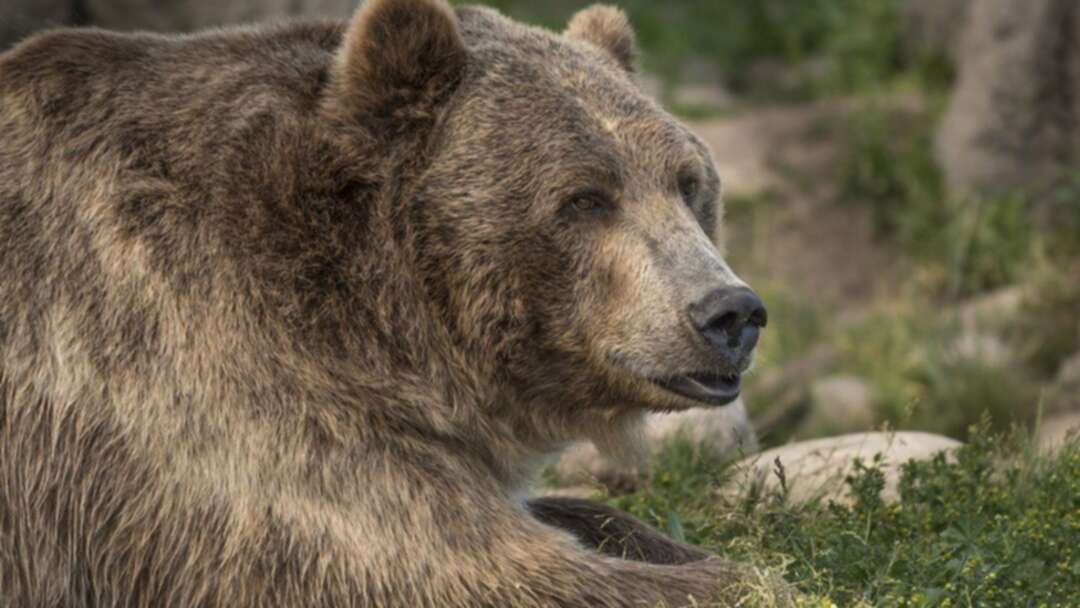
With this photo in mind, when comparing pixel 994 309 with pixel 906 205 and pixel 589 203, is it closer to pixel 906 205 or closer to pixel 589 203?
pixel 906 205

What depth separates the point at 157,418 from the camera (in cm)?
480

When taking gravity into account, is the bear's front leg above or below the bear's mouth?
below

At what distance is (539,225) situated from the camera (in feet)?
17.0

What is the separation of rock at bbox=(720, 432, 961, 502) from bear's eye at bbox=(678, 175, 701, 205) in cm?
99

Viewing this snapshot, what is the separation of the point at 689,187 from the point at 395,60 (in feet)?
3.17

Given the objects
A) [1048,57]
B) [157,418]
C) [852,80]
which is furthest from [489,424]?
[852,80]

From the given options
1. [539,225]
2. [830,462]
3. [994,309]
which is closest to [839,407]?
[994,309]

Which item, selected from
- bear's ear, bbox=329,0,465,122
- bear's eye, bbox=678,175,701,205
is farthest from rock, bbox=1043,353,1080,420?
bear's ear, bbox=329,0,465,122

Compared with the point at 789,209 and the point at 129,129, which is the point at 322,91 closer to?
the point at 129,129

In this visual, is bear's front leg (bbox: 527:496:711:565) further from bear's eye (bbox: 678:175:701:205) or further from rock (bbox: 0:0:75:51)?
rock (bbox: 0:0:75:51)

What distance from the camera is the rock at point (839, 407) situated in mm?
10641

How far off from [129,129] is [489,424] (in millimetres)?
1291

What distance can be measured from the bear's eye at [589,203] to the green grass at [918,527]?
40.6 inches

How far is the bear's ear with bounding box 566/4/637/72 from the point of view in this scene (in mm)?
5973
